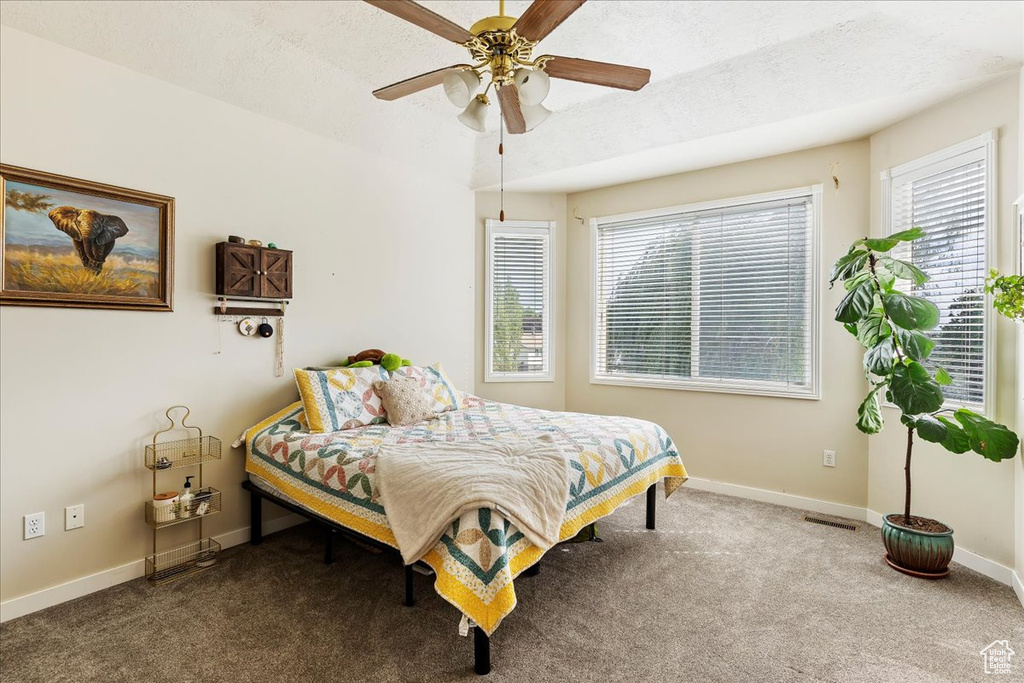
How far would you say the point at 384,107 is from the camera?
3465 mm

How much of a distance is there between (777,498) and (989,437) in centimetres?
155

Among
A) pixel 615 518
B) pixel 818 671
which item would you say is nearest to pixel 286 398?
pixel 615 518

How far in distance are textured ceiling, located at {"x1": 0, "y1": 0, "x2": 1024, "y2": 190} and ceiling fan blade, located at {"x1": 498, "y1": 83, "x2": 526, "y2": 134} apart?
667mm

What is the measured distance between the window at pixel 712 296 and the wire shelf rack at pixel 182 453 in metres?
3.15

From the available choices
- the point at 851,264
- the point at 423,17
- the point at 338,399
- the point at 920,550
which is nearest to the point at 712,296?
the point at 851,264

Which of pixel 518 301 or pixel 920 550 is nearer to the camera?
pixel 920 550

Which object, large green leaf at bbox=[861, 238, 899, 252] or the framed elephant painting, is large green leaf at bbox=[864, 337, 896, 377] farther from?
the framed elephant painting

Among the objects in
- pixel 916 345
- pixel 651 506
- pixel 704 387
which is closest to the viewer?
pixel 916 345

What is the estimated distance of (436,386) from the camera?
11.9ft

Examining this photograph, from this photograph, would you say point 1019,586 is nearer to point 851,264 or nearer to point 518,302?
point 851,264

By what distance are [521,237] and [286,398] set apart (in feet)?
8.59

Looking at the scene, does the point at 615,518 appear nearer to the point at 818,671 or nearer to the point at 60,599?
the point at 818,671

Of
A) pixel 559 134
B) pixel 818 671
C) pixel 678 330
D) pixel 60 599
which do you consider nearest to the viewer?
pixel 818 671

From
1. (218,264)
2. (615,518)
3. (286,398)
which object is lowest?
(615,518)
